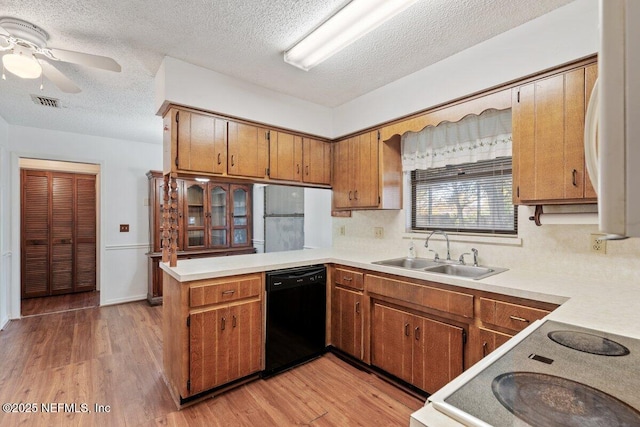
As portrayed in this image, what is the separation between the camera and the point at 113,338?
127 inches

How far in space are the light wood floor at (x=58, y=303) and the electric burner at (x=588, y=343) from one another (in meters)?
5.31

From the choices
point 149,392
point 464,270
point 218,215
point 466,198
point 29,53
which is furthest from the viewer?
point 218,215

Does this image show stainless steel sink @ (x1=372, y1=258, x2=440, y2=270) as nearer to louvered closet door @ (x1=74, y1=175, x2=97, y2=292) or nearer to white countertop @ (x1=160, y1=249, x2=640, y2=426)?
white countertop @ (x1=160, y1=249, x2=640, y2=426)

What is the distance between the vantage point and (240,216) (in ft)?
A: 16.6

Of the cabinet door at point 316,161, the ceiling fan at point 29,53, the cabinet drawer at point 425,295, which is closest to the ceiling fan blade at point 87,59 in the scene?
the ceiling fan at point 29,53

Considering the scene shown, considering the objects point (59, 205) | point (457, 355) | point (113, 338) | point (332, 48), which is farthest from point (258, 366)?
point (59, 205)

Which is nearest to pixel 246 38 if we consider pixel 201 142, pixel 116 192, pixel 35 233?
pixel 201 142

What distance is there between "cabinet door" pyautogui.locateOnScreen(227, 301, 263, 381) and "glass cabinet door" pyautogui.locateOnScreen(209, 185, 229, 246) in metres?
2.71

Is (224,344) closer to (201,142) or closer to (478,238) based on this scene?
(201,142)

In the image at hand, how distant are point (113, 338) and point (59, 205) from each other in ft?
9.57

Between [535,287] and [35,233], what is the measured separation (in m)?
6.29

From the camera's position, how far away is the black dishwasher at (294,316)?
243 cm

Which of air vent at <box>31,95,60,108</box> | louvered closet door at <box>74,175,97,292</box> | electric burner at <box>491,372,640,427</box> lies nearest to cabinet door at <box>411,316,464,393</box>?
electric burner at <box>491,372,640,427</box>

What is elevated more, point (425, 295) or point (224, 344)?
point (425, 295)
